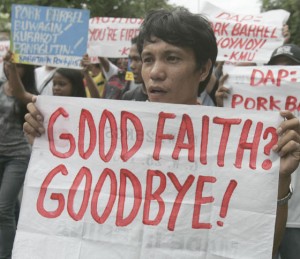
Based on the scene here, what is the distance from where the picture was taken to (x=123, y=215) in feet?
5.95

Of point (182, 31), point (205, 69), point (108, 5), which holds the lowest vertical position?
point (108, 5)

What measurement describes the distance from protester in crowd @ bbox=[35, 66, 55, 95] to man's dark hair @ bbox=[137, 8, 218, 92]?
3.50m

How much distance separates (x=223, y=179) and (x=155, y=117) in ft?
0.97

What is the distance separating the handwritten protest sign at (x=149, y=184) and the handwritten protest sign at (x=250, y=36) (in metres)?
3.75

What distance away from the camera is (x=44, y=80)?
5953 mm

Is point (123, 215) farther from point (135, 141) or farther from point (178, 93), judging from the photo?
point (178, 93)

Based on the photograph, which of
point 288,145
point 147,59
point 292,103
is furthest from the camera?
point 292,103

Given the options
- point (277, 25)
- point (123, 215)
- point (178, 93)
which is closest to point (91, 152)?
point (123, 215)

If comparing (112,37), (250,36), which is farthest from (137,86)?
(112,37)

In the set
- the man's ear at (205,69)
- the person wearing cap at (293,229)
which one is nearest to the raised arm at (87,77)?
the person wearing cap at (293,229)

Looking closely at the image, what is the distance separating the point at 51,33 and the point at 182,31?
328cm

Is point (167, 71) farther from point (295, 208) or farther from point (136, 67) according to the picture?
point (136, 67)

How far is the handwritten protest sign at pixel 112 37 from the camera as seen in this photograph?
21.6ft

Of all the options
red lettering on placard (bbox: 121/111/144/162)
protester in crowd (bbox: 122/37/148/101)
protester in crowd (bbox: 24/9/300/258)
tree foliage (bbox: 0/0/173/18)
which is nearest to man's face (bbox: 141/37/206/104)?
protester in crowd (bbox: 24/9/300/258)
